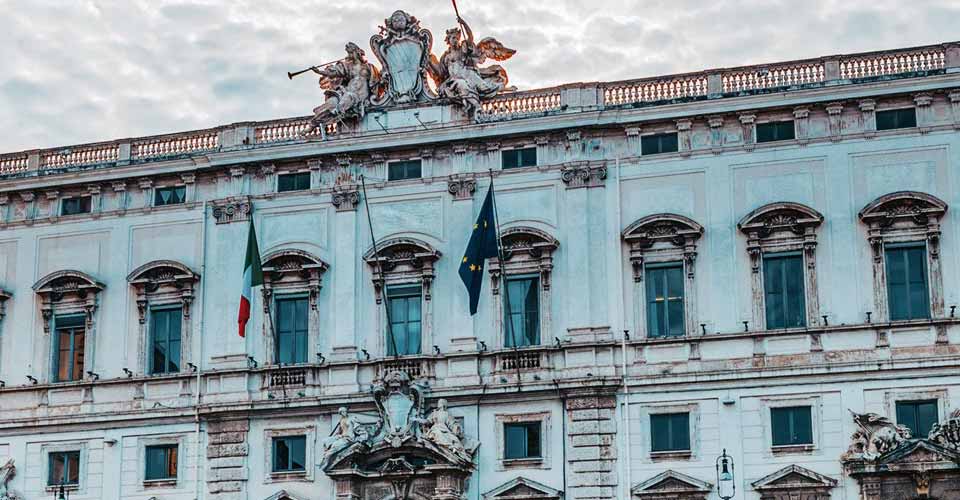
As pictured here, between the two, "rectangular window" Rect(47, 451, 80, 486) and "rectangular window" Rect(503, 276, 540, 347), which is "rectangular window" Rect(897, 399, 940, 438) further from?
"rectangular window" Rect(47, 451, 80, 486)

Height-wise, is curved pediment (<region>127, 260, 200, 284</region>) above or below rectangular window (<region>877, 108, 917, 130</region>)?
below

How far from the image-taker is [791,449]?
161ft

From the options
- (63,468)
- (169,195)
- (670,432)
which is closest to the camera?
(670,432)

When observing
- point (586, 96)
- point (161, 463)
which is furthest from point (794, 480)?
point (161, 463)

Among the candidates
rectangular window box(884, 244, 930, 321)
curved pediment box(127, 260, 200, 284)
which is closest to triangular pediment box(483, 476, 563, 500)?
rectangular window box(884, 244, 930, 321)

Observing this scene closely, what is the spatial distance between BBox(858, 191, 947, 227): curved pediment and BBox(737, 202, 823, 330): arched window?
152cm

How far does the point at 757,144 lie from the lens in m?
51.8

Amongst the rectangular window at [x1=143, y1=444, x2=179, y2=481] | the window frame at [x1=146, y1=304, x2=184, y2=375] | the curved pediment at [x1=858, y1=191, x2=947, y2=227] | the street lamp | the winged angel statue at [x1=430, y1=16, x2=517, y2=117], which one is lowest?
the street lamp

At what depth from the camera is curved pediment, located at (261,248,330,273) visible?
54.6m

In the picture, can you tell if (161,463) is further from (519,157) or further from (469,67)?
(469,67)

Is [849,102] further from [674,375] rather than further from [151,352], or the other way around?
[151,352]

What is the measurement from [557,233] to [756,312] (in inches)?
256

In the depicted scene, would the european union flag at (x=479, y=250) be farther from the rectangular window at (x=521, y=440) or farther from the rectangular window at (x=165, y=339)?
the rectangular window at (x=165, y=339)

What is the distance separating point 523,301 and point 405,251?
4087 mm
